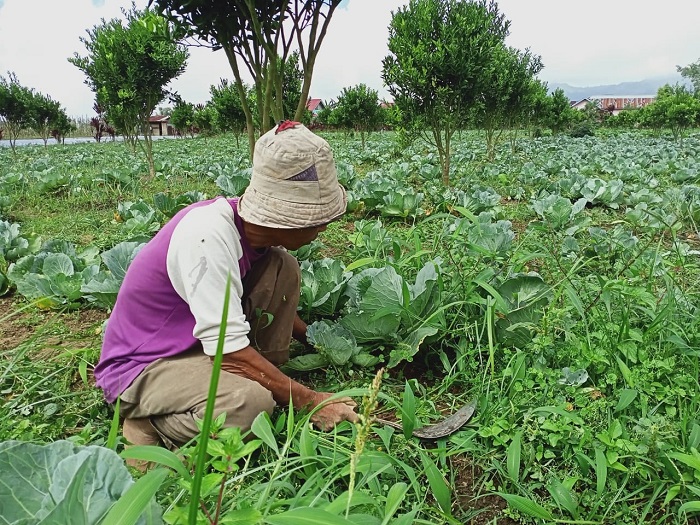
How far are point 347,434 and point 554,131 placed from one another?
85.1 ft

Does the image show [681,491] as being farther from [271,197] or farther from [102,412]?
[102,412]

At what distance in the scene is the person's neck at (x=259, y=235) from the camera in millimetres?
1645

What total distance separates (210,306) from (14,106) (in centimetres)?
1986

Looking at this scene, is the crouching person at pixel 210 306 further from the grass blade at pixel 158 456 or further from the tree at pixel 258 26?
the tree at pixel 258 26

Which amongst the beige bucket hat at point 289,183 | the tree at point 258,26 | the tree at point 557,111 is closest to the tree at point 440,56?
the tree at point 258,26

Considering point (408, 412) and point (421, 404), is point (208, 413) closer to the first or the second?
point (408, 412)

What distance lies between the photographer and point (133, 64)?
23.9 ft

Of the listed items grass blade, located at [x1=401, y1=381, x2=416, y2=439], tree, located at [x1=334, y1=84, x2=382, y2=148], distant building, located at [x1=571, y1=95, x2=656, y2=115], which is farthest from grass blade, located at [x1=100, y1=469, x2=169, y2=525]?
distant building, located at [x1=571, y1=95, x2=656, y2=115]

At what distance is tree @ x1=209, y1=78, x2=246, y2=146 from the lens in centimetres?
1459

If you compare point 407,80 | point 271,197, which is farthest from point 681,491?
point 407,80

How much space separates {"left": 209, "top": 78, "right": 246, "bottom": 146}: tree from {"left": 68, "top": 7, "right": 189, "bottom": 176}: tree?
6.59 m

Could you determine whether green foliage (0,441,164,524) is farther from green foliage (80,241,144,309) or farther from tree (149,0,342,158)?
tree (149,0,342,158)

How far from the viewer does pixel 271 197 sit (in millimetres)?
1563

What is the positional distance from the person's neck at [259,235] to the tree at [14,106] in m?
18.6
